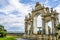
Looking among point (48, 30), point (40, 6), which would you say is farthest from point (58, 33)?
point (40, 6)

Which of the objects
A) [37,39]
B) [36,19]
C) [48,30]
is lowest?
[37,39]

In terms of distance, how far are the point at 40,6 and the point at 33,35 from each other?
4.28m

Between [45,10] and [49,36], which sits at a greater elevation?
[45,10]

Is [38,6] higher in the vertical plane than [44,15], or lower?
higher

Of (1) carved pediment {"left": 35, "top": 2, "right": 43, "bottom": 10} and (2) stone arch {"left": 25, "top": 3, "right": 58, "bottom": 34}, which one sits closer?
(2) stone arch {"left": 25, "top": 3, "right": 58, "bottom": 34}

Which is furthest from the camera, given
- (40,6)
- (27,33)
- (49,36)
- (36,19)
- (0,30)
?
(27,33)

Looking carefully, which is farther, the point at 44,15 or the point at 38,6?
the point at 38,6

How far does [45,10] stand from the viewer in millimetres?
18531

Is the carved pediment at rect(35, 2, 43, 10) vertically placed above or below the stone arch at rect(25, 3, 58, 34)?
above

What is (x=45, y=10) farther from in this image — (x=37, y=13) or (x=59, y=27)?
(x=59, y=27)

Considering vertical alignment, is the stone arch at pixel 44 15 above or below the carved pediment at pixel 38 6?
below

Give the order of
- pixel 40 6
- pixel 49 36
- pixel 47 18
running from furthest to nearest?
1. pixel 40 6
2. pixel 47 18
3. pixel 49 36

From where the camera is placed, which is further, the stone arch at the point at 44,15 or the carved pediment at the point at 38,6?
the carved pediment at the point at 38,6

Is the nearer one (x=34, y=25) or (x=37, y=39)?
(x=37, y=39)
